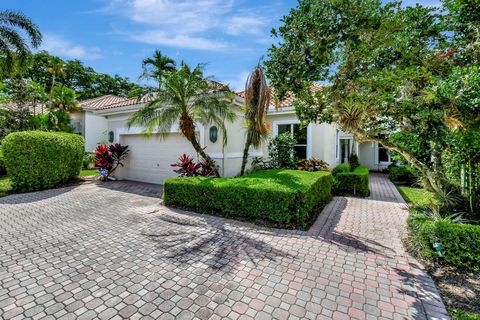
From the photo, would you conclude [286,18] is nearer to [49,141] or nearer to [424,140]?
[424,140]

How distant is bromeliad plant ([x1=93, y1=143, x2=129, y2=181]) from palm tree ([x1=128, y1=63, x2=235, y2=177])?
509 centimetres

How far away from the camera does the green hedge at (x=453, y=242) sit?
4172 mm

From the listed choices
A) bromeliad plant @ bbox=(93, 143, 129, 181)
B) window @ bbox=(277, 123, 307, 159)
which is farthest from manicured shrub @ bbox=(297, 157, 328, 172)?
bromeliad plant @ bbox=(93, 143, 129, 181)

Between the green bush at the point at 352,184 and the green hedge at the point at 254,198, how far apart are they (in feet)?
10.0

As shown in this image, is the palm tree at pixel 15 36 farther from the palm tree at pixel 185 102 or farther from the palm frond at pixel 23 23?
the palm tree at pixel 185 102

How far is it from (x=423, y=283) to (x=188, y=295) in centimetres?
393

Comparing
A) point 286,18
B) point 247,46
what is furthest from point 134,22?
point 286,18

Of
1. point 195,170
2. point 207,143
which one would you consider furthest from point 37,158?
point 207,143

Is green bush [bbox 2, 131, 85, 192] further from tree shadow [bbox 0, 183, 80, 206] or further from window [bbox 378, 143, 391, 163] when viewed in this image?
window [bbox 378, 143, 391, 163]

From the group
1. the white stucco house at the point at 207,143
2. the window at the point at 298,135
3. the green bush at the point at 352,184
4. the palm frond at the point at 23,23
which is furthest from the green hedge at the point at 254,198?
the palm frond at the point at 23,23

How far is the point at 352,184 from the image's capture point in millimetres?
10914

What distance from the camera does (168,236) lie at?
18.9 ft

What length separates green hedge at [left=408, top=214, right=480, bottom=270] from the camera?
417 cm

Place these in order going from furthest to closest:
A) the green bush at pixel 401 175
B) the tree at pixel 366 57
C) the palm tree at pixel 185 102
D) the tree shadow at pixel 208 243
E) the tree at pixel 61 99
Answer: the tree at pixel 61 99
the green bush at pixel 401 175
the palm tree at pixel 185 102
the tree at pixel 366 57
the tree shadow at pixel 208 243
